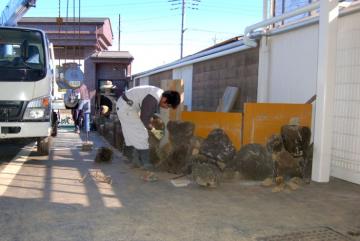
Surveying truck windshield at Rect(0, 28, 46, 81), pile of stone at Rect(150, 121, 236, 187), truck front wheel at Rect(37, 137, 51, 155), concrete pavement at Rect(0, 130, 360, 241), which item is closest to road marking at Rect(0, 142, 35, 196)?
concrete pavement at Rect(0, 130, 360, 241)

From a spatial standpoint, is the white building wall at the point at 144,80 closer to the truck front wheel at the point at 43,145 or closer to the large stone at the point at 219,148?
the truck front wheel at the point at 43,145

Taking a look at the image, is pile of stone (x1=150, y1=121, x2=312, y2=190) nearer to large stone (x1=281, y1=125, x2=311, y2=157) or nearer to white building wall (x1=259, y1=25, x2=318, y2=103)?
large stone (x1=281, y1=125, x2=311, y2=157)

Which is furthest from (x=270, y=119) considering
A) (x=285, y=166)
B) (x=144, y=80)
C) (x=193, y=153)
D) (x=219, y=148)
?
(x=144, y=80)

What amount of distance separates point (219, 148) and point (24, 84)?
11.8 ft

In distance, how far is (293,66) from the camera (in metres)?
8.58

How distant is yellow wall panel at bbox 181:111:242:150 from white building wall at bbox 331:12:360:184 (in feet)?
5.20

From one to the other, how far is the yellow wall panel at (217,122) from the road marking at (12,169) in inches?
124

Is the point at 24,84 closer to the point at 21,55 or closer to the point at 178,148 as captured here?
the point at 21,55

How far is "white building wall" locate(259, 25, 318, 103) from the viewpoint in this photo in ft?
26.0

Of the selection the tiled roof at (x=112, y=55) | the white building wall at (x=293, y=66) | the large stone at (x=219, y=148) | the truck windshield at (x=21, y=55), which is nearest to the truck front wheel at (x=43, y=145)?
the truck windshield at (x=21, y=55)

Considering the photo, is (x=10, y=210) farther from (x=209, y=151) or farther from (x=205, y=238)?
(x=209, y=151)

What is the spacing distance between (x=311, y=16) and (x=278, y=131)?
222 cm

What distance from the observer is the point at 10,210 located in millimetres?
5125

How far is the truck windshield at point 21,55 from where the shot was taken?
25.9 feet
